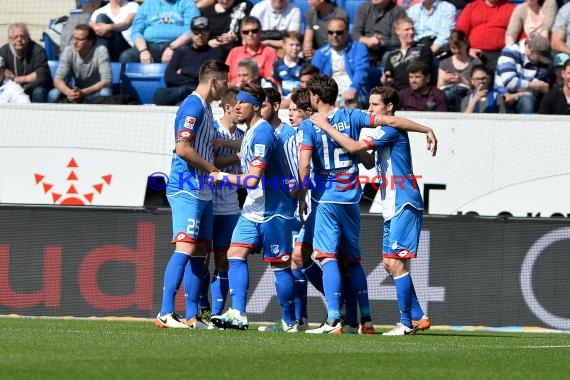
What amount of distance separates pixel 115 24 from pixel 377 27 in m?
4.10

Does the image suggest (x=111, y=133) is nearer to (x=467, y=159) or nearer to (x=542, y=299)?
(x=467, y=159)

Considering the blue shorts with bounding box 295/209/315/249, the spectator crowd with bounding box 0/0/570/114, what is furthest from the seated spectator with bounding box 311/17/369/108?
the blue shorts with bounding box 295/209/315/249

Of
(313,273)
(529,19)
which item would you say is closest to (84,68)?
(529,19)

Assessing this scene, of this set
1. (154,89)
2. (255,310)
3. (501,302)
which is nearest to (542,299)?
(501,302)

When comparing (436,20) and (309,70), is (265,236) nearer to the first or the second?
(309,70)

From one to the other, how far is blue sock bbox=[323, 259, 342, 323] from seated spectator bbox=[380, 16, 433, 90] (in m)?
5.92

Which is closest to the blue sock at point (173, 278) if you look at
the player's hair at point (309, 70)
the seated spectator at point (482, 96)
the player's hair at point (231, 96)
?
the player's hair at point (231, 96)

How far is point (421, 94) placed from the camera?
A: 15703 millimetres

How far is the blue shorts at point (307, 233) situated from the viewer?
11.2 m

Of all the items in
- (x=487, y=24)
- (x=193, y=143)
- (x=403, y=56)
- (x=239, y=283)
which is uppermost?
(x=487, y=24)

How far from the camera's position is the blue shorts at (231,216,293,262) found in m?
10.6

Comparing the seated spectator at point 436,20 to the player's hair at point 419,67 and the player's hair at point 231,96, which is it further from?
the player's hair at point 231,96

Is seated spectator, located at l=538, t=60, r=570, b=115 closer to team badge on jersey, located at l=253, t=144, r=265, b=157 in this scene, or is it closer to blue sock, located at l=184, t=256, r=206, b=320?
blue sock, located at l=184, t=256, r=206, b=320

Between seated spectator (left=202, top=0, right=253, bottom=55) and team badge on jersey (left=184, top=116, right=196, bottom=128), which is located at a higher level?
seated spectator (left=202, top=0, right=253, bottom=55)
